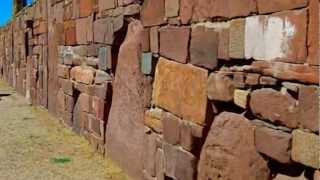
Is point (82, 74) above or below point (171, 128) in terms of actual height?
above

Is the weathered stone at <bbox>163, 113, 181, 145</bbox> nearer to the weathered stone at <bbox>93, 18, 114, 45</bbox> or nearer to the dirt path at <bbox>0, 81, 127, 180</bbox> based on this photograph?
the dirt path at <bbox>0, 81, 127, 180</bbox>

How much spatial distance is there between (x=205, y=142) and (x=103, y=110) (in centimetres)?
248

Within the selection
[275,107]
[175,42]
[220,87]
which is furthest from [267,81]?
[175,42]

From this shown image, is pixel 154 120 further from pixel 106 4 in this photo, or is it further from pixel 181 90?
pixel 106 4

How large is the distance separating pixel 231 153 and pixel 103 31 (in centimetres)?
307

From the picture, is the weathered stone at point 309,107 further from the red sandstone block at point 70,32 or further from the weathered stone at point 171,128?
the red sandstone block at point 70,32

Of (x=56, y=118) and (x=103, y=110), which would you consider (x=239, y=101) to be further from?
(x=56, y=118)

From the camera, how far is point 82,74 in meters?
6.78

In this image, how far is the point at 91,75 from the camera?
20.9 feet

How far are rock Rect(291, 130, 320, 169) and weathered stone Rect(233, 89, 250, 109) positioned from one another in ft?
1.58

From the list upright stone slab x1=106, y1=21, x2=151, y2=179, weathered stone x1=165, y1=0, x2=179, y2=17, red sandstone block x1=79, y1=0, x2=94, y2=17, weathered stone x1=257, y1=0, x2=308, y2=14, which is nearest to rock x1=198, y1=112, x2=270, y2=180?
weathered stone x1=257, y1=0, x2=308, y2=14

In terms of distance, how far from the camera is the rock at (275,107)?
2584mm

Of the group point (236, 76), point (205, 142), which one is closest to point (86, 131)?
point (205, 142)

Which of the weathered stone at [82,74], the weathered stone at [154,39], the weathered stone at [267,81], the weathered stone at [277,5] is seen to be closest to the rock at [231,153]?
the weathered stone at [267,81]
